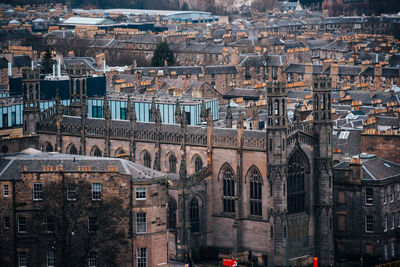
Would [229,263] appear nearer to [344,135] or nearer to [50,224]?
[50,224]

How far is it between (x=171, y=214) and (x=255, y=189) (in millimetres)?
8912

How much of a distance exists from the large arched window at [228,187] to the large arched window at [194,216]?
112 inches

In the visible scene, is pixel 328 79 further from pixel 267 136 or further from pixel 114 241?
pixel 114 241

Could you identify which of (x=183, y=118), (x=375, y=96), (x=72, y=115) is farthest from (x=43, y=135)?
(x=375, y=96)

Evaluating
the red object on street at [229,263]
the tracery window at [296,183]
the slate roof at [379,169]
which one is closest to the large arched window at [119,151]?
the red object on street at [229,263]

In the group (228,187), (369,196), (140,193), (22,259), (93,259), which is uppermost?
(140,193)

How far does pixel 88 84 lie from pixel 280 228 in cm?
5222

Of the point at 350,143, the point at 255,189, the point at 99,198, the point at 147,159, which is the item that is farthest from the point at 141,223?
the point at 350,143

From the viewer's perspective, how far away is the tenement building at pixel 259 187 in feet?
406

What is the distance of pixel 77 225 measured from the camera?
114312 millimetres

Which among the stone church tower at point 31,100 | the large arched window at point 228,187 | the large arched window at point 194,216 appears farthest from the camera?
the stone church tower at point 31,100

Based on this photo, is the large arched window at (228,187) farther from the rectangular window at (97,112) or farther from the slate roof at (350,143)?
the rectangular window at (97,112)

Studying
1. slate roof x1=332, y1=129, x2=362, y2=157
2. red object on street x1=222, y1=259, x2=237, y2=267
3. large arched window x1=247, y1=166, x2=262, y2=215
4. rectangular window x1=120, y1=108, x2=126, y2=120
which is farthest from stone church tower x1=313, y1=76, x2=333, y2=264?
rectangular window x1=120, y1=108, x2=126, y2=120

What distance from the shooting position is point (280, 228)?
405ft
